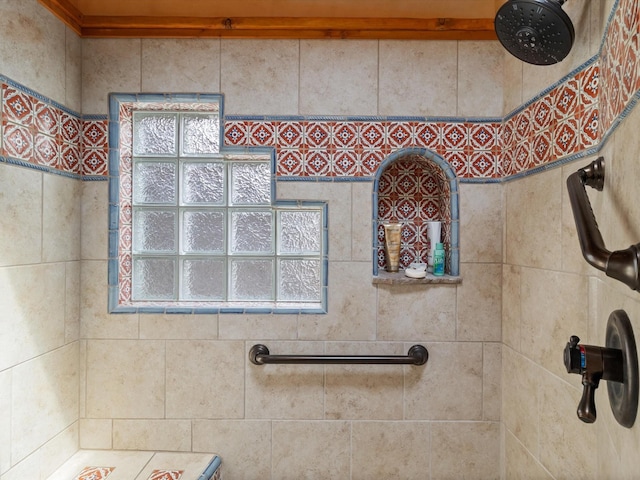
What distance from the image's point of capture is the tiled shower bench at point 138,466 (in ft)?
4.40

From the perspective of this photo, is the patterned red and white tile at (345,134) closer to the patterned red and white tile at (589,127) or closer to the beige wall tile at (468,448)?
the patterned red and white tile at (589,127)

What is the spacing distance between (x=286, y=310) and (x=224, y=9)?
1.16 meters

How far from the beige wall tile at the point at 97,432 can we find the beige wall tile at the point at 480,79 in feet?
5.89

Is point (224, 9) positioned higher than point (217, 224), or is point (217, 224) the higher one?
point (224, 9)

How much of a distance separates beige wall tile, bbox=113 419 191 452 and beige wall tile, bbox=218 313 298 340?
0.38 metres

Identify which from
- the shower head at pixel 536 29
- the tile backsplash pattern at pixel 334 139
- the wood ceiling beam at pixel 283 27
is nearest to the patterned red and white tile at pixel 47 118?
the tile backsplash pattern at pixel 334 139

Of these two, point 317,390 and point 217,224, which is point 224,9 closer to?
point 217,224

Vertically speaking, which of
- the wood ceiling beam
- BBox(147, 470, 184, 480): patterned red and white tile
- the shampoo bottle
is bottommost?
BBox(147, 470, 184, 480): patterned red and white tile

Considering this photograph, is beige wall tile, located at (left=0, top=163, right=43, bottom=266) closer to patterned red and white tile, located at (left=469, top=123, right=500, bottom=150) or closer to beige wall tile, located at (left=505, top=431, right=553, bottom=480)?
patterned red and white tile, located at (left=469, top=123, right=500, bottom=150)

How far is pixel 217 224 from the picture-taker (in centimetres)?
160

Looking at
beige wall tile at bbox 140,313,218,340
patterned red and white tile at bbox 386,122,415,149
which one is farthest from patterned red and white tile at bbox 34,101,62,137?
patterned red and white tile at bbox 386,122,415,149

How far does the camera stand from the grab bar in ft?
4.64

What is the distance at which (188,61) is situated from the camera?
148 cm

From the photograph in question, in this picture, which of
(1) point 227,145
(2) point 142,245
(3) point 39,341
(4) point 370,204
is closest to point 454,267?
(4) point 370,204
